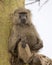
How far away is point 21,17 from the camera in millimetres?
2006

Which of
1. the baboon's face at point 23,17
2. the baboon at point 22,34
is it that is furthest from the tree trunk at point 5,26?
the baboon's face at point 23,17

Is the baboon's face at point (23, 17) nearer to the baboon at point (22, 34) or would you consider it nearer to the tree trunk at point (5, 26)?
the baboon at point (22, 34)

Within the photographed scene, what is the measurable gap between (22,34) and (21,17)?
141 mm

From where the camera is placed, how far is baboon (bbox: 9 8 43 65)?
70.9 inches

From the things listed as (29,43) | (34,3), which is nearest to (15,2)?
(29,43)

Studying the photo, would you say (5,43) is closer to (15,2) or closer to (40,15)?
(15,2)

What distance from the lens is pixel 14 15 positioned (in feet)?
6.29

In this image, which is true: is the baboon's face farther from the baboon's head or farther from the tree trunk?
the tree trunk

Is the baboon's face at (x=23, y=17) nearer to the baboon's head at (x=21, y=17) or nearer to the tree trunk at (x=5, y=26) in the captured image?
the baboon's head at (x=21, y=17)

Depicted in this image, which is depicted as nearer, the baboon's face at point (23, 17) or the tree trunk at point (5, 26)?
the tree trunk at point (5, 26)

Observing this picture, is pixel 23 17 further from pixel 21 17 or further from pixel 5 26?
pixel 5 26

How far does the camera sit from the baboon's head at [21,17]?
193 cm

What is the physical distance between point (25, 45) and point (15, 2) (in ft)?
0.72

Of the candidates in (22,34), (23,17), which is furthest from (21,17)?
(22,34)
